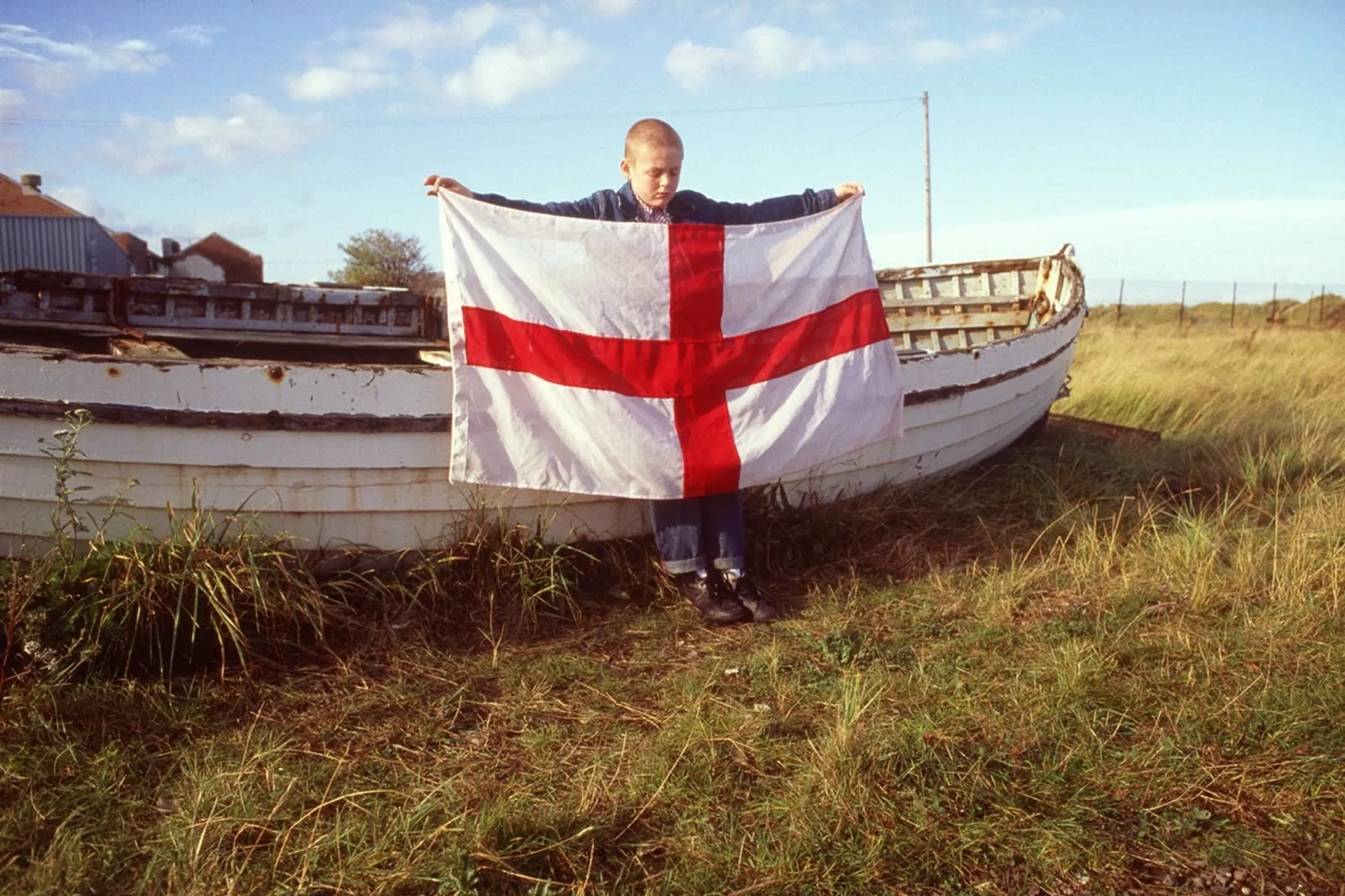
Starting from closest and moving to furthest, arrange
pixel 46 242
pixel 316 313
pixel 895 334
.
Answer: pixel 316 313 < pixel 895 334 < pixel 46 242

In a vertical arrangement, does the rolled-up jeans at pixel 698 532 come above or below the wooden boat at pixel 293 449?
below

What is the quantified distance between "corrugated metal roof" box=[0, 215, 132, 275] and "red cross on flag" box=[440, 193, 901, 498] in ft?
116

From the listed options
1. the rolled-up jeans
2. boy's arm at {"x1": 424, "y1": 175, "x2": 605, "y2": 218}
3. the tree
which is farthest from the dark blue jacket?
the tree

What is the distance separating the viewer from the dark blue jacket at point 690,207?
13.7 ft

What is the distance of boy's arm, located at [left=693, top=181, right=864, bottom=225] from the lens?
4414 millimetres

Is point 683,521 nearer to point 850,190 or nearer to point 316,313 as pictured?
point 850,190

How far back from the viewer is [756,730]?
9.59 feet

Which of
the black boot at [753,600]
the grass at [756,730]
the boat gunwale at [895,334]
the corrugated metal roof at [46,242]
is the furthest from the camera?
the corrugated metal roof at [46,242]

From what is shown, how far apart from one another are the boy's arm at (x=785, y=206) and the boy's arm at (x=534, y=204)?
537 millimetres

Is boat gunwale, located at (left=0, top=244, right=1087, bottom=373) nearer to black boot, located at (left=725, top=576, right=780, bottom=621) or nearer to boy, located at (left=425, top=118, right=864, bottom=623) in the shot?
boy, located at (left=425, top=118, right=864, bottom=623)

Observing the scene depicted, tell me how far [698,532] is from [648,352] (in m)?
0.77

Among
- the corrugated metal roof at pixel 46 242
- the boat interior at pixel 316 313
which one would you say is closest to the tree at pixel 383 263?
the corrugated metal roof at pixel 46 242

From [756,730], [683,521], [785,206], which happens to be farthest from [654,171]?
[756,730]

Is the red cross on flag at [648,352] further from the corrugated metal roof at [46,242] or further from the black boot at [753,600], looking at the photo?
the corrugated metal roof at [46,242]
